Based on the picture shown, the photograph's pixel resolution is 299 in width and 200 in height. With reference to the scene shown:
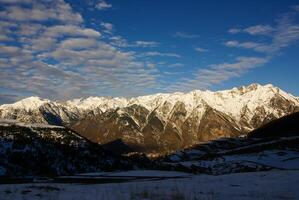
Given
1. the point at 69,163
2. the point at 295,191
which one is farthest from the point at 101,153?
the point at 295,191

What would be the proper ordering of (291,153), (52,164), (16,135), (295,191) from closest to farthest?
(295,191), (52,164), (16,135), (291,153)

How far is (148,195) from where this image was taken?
26.0 m

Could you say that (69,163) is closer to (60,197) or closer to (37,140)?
(37,140)

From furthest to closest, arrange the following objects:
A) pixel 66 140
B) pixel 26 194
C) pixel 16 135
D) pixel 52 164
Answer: pixel 66 140, pixel 16 135, pixel 52 164, pixel 26 194

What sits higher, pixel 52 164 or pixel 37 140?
pixel 37 140

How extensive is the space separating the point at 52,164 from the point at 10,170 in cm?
1587

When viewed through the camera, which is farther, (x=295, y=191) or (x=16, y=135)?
(x=16, y=135)

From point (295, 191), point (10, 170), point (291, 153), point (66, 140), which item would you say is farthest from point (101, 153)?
point (295, 191)

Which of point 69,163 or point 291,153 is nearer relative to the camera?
point 69,163

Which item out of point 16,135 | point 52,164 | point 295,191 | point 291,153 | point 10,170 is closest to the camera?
point 295,191

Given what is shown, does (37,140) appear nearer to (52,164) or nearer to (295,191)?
(52,164)

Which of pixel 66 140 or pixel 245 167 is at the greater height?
pixel 66 140

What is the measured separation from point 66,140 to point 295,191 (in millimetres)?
129902

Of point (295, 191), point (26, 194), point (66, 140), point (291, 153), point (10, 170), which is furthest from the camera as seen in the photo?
point (291, 153)
